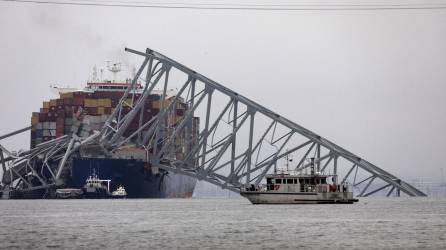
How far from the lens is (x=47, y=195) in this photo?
149375mm

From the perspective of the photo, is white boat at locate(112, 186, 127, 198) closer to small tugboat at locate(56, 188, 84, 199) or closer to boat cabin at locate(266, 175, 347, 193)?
small tugboat at locate(56, 188, 84, 199)

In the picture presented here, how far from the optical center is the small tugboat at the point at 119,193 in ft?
477

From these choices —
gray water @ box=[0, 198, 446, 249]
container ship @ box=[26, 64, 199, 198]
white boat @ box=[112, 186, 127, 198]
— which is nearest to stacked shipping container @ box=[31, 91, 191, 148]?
container ship @ box=[26, 64, 199, 198]

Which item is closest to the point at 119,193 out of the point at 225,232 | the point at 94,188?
the point at 94,188

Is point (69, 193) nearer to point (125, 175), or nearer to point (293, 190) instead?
point (125, 175)

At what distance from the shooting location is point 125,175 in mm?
146875

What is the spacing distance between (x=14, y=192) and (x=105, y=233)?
95069mm

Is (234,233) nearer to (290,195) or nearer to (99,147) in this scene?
(290,195)

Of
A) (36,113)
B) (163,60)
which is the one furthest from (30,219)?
(36,113)

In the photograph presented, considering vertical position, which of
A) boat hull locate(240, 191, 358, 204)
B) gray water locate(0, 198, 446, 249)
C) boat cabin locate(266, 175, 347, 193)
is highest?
boat cabin locate(266, 175, 347, 193)

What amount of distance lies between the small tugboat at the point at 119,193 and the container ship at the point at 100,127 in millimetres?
958

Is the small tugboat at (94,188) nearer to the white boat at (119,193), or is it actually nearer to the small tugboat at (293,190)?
the white boat at (119,193)

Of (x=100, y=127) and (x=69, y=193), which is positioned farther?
(x=100, y=127)

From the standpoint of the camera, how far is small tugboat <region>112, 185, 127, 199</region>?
145500 mm
